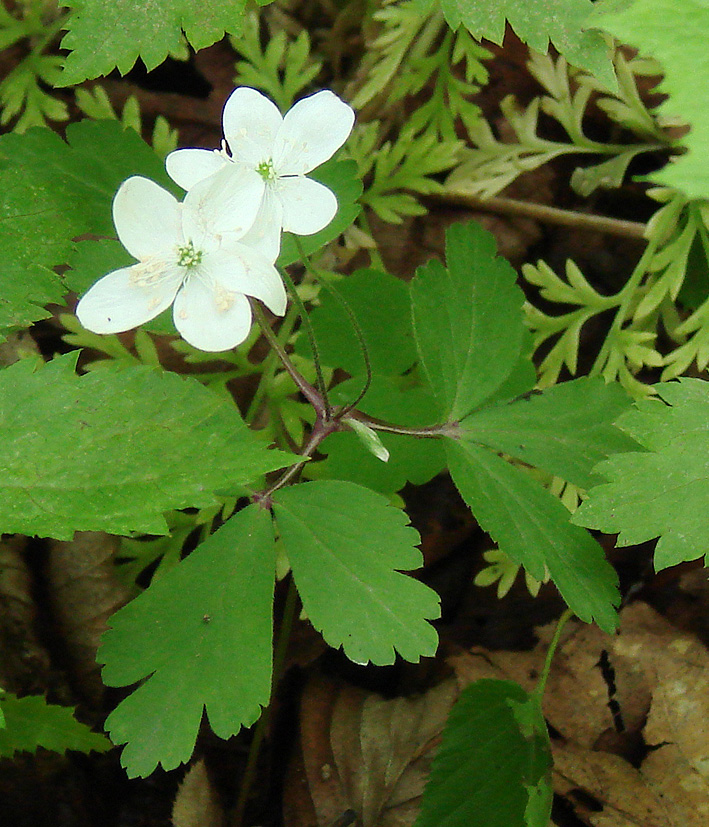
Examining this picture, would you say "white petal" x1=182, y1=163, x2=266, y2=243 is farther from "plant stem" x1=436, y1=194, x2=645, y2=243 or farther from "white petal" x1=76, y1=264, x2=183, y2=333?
"plant stem" x1=436, y1=194, x2=645, y2=243

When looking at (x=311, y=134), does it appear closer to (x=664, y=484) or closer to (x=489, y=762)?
(x=664, y=484)

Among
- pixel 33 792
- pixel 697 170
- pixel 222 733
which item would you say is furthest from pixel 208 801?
pixel 697 170

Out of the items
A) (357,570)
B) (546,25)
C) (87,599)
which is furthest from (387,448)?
(546,25)

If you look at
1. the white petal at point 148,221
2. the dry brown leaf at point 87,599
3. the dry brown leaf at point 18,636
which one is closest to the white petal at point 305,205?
the white petal at point 148,221

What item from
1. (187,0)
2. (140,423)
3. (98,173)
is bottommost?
(140,423)

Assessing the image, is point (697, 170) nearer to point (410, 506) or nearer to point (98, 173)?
point (98, 173)

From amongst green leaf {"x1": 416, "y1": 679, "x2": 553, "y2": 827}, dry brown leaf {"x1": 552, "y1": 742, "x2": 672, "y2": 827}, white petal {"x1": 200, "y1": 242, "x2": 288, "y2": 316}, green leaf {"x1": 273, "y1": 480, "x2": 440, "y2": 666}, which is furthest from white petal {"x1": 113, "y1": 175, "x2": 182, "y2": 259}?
dry brown leaf {"x1": 552, "y1": 742, "x2": 672, "y2": 827}
